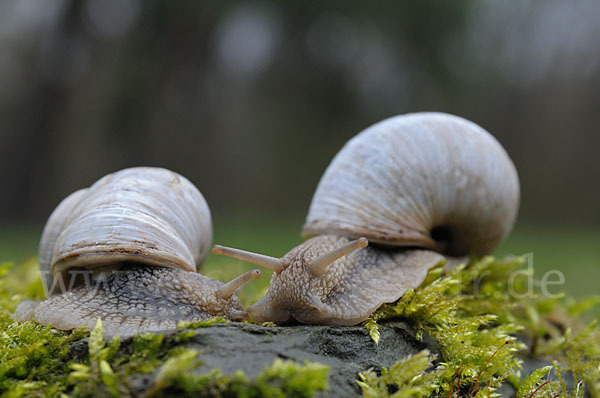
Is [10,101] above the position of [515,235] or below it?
above

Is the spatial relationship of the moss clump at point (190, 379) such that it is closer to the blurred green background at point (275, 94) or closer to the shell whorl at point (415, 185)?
the shell whorl at point (415, 185)

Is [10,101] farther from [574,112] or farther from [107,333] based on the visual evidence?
[574,112]

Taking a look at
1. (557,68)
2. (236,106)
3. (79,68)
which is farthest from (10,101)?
(557,68)

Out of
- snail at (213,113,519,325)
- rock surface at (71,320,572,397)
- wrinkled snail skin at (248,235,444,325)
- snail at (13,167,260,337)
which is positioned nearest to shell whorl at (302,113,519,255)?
snail at (213,113,519,325)

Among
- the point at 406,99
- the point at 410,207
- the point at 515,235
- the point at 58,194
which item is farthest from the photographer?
the point at 406,99

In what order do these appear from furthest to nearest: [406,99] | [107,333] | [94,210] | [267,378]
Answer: [406,99] → [94,210] → [107,333] → [267,378]

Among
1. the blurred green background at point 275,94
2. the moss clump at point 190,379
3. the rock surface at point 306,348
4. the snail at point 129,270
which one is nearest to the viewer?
the moss clump at point 190,379

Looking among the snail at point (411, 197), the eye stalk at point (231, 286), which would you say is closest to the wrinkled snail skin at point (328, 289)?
the snail at point (411, 197)
